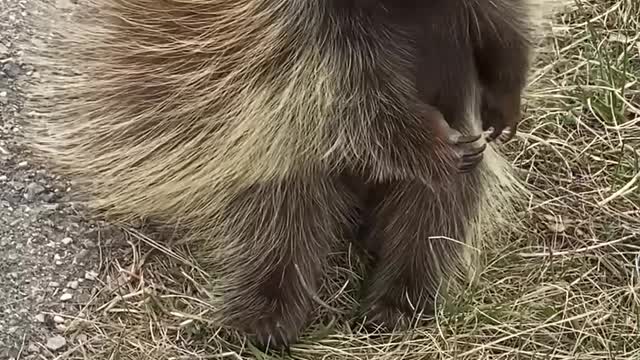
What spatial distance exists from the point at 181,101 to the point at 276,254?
0.31m

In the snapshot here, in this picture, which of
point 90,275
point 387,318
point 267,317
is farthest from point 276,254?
point 90,275

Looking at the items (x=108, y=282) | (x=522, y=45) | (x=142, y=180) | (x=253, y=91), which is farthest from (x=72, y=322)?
(x=522, y=45)

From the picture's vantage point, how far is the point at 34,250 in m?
2.15

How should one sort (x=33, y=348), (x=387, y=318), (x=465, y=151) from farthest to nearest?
(x=387, y=318), (x=33, y=348), (x=465, y=151)

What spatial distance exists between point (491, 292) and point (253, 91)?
610mm

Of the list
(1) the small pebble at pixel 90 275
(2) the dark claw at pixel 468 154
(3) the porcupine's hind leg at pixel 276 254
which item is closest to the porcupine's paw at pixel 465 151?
(2) the dark claw at pixel 468 154

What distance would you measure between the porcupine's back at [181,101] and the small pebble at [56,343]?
295mm

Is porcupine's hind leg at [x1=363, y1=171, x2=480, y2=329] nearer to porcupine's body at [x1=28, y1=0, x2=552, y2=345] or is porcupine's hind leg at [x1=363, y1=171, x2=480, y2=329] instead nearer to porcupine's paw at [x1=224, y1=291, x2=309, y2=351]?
porcupine's body at [x1=28, y1=0, x2=552, y2=345]

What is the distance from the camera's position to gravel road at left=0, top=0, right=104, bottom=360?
6.68ft

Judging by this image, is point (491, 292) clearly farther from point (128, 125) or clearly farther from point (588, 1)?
point (588, 1)

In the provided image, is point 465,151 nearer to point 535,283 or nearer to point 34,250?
point 535,283

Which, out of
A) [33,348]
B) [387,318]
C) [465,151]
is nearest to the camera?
[465,151]

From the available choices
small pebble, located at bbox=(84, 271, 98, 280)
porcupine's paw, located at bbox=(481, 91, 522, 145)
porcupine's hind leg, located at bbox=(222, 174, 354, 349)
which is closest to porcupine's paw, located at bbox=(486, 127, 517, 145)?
porcupine's paw, located at bbox=(481, 91, 522, 145)

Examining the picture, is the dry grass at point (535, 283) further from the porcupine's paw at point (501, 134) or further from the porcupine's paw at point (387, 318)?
the porcupine's paw at point (501, 134)
